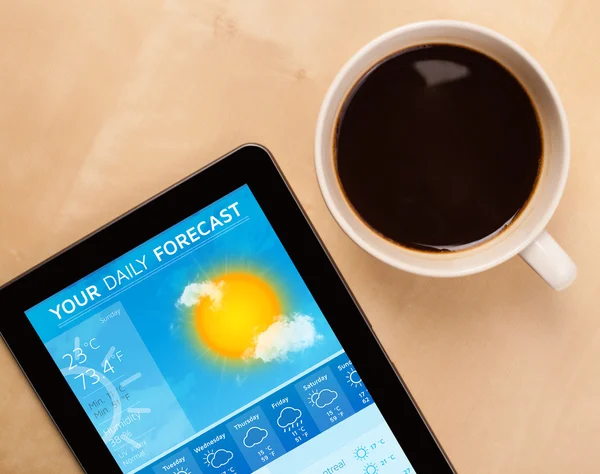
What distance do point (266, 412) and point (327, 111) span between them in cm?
26

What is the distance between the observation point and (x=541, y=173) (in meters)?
0.52

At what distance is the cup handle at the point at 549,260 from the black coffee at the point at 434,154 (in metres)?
0.05

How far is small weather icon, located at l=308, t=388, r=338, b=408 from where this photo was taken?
1.88 feet

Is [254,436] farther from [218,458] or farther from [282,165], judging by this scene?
[282,165]

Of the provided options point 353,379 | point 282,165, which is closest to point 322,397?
point 353,379

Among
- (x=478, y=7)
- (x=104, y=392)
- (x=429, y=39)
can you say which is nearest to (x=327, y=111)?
(x=429, y=39)

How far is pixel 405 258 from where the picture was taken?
51cm

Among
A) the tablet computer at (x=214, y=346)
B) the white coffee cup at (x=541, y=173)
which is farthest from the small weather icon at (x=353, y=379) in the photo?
the white coffee cup at (x=541, y=173)

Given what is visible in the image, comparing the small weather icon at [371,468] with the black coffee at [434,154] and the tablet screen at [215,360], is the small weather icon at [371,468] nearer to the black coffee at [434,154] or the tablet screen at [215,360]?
the tablet screen at [215,360]

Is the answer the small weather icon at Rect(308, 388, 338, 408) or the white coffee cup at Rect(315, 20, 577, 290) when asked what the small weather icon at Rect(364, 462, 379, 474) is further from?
the white coffee cup at Rect(315, 20, 577, 290)

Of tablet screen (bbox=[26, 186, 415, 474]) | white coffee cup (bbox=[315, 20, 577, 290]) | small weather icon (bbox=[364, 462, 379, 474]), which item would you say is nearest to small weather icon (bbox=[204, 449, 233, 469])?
tablet screen (bbox=[26, 186, 415, 474])

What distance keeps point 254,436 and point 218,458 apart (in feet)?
0.12

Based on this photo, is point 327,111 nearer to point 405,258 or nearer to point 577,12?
point 405,258

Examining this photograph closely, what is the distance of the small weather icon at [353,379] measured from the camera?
0.57 meters
